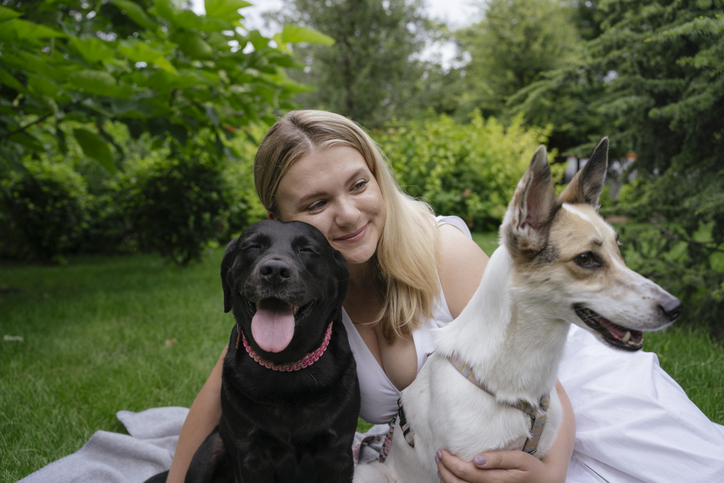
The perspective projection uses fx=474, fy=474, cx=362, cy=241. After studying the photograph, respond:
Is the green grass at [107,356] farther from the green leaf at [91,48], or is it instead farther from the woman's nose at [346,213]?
the green leaf at [91,48]

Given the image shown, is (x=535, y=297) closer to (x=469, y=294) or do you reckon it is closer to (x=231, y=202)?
(x=469, y=294)

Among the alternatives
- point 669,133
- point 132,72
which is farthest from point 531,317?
point 132,72

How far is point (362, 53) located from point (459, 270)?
11382 mm

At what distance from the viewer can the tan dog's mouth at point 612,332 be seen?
1.39m

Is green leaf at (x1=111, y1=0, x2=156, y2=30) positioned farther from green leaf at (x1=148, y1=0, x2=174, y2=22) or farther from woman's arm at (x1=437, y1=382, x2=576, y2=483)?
Result: woman's arm at (x1=437, y1=382, x2=576, y2=483)

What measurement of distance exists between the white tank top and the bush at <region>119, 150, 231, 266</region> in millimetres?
4672

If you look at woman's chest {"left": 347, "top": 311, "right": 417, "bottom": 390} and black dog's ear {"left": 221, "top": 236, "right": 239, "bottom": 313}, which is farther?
woman's chest {"left": 347, "top": 311, "right": 417, "bottom": 390}

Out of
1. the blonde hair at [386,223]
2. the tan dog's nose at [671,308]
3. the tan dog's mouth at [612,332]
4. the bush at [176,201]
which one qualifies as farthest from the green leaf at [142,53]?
the bush at [176,201]

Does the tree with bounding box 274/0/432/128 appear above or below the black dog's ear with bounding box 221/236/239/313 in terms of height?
above

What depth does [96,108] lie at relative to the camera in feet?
10.9

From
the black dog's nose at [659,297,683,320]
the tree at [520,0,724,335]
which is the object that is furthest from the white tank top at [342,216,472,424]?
the tree at [520,0,724,335]

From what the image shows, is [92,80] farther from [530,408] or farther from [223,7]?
[530,408]

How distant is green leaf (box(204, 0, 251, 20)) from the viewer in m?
2.78

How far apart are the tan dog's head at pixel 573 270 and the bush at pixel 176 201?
17.7ft
